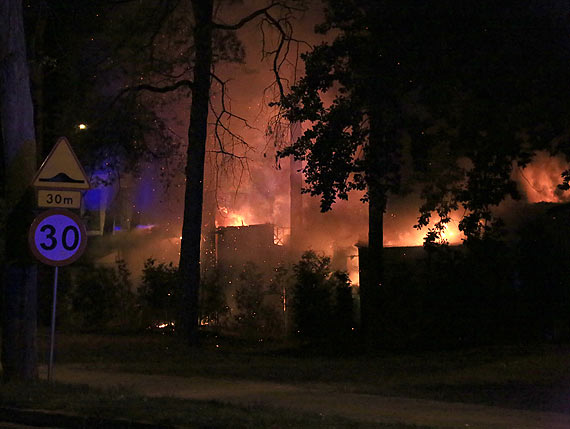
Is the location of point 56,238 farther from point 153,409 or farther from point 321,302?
point 321,302

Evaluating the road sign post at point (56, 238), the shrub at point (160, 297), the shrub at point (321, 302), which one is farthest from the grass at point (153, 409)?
the shrub at point (160, 297)

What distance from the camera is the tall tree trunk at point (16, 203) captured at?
11.5 meters

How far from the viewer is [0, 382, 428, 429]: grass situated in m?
8.11

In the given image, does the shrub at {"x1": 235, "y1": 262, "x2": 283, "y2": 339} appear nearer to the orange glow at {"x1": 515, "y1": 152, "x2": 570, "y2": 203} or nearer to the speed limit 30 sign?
the orange glow at {"x1": 515, "y1": 152, "x2": 570, "y2": 203}

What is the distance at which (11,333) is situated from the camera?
37.8 feet

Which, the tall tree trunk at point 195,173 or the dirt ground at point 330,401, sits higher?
the tall tree trunk at point 195,173

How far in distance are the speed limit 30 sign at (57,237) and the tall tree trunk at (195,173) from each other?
8237 mm

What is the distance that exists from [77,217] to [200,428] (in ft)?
14.2

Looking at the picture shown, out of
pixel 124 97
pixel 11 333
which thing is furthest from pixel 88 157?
pixel 11 333

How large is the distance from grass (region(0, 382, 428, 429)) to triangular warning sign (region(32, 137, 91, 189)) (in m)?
2.66

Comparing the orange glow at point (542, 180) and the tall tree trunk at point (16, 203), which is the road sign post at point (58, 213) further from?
the orange glow at point (542, 180)

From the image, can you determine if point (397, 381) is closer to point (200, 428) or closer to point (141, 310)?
point (200, 428)

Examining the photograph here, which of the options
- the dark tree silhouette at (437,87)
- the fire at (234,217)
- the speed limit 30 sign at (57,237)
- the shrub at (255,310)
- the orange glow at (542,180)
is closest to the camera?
the speed limit 30 sign at (57,237)

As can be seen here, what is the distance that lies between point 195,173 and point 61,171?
27.7 ft
